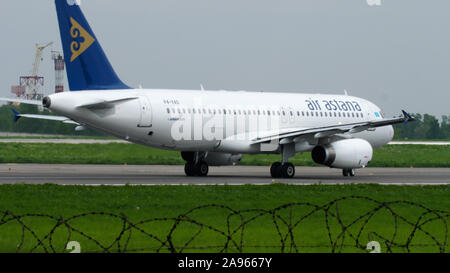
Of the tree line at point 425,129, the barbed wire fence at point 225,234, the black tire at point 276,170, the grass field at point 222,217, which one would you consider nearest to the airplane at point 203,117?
the black tire at point 276,170

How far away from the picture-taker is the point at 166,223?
19438 mm

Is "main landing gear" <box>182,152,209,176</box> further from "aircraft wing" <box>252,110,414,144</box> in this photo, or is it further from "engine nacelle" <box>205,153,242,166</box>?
"aircraft wing" <box>252,110,414,144</box>

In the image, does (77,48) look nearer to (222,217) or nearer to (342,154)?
(342,154)

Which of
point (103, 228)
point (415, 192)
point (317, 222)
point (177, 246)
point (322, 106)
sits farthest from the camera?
point (322, 106)

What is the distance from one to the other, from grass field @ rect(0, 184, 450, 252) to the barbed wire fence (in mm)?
23

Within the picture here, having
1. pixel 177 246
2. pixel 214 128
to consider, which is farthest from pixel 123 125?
pixel 177 246

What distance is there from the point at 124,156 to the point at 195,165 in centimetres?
1657

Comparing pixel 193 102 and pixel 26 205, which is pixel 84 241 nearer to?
pixel 26 205

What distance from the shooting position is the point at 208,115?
37.9m

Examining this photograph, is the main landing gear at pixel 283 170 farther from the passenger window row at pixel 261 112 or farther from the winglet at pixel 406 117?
the winglet at pixel 406 117

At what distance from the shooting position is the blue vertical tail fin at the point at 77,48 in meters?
34.3

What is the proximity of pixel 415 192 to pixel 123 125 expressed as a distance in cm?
1273

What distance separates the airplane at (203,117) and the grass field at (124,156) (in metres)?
11.1

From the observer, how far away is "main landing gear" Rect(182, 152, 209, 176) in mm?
39219
